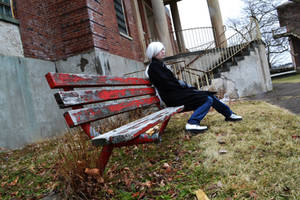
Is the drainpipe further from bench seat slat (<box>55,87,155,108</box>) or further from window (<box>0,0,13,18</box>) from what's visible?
bench seat slat (<box>55,87,155,108</box>)

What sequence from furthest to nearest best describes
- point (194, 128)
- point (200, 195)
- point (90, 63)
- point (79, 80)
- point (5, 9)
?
1. point (90, 63)
2. point (5, 9)
3. point (194, 128)
4. point (79, 80)
5. point (200, 195)

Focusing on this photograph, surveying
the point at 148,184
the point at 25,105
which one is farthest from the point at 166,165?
the point at 25,105

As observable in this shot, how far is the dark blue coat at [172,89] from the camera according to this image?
3119mm

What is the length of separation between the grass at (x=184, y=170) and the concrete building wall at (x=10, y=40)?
321 cm

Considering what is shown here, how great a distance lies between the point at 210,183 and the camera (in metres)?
1.75

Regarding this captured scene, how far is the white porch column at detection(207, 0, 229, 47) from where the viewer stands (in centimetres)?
1197

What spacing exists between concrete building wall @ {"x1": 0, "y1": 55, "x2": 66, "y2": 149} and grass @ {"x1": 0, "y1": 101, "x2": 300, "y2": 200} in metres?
2.06

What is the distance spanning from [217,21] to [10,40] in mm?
10179

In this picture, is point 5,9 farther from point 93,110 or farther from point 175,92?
point 93,110

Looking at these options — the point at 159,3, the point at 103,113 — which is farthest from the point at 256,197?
the point at 159,3

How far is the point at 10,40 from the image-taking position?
522cm

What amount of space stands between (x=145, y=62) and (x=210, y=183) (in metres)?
8.99

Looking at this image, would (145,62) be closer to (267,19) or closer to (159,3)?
(159,3)

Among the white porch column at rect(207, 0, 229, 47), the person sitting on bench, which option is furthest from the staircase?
the person sitting on bench
